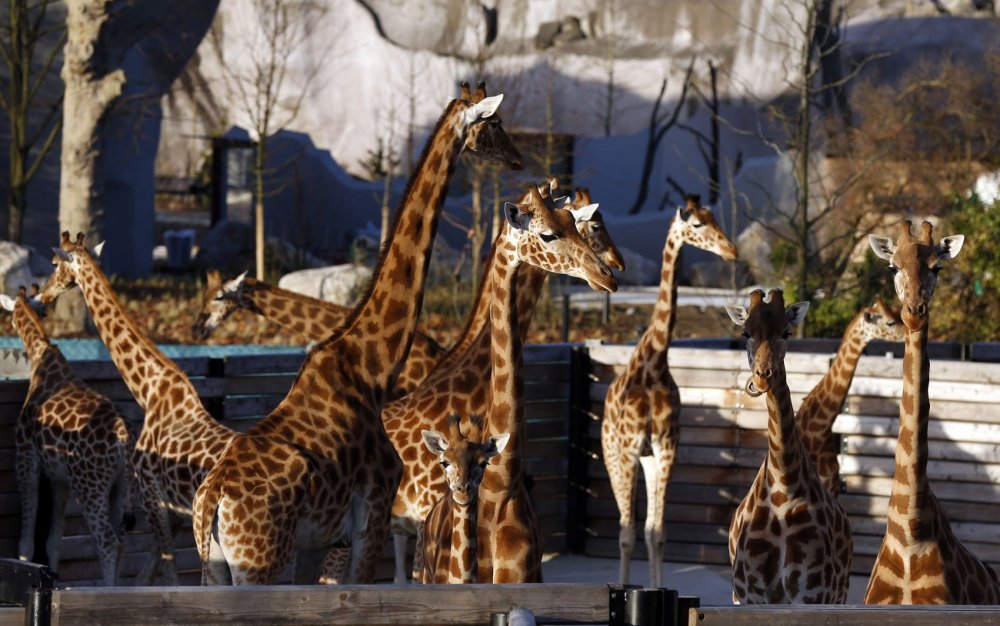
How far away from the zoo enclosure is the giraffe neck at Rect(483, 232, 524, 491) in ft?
10.6

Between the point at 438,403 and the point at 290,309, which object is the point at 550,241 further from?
the point at 290,309

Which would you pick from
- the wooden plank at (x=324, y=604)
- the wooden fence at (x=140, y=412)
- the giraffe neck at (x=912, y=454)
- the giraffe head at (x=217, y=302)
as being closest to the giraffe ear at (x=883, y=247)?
the giraffe neck at (x=912, y=454)

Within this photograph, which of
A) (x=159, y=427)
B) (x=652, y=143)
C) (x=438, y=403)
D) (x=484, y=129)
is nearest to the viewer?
(x=484, y=129)

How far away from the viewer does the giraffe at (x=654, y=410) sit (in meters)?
8.33

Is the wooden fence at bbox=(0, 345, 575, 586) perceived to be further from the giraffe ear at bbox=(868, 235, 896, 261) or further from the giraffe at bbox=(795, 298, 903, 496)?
the giraffe ear at bbox=(868, 235, 896, 261)

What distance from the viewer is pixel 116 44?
2117cm

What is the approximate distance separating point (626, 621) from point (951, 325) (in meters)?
12.6

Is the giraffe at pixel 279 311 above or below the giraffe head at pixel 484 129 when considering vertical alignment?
below

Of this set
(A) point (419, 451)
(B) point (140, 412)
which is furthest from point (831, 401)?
(B) point (140, 412)

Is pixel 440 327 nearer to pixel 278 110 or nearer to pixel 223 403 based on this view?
pixel 223 403

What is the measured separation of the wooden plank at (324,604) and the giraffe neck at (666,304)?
4776 millimetres

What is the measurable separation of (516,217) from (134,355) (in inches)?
90.4

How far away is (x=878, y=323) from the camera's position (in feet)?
26.9

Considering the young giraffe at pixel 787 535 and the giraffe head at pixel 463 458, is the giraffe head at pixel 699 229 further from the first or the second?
the giraffe head at pixel 463 458
